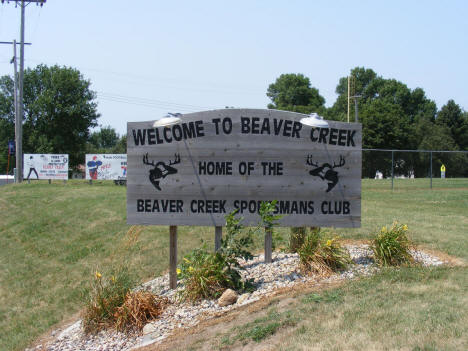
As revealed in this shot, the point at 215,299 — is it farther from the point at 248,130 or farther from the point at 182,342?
the point at 248,130

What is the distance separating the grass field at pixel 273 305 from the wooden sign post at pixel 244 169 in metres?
1.57

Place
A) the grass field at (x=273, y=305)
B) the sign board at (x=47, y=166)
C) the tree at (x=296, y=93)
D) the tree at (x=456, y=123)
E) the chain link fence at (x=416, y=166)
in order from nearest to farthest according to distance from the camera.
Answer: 1. the grass field at (x=273, y=305)
2. the chain link fence at (x=416, y=166)
3. the sign board at (x=47, y=166)
4. the tree at (x=456, y=123)
5. the tree at (x=296, y=93)

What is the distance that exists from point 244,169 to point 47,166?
29.9 m

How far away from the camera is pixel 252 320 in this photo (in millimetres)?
5938

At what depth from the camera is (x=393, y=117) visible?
5816 cm

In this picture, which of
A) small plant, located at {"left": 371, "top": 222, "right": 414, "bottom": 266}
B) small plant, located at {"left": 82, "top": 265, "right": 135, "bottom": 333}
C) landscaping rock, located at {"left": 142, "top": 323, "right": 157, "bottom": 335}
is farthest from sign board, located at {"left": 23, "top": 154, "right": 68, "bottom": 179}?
small plant, located at {"left": 371, "top": 222, "right": 414, "bottom": 266}

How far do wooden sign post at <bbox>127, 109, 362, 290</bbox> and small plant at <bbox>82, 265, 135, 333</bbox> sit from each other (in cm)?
120

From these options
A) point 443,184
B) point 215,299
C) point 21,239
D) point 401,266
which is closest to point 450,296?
point 401,266

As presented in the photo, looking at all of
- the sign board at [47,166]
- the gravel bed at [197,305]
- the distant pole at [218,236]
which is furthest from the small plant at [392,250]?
the sign board at [47,166]

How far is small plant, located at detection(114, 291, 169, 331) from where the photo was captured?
22.5 feet

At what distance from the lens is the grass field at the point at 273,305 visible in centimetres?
506

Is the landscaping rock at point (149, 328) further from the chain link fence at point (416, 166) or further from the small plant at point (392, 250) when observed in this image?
the chain link fence at point (416, 166)

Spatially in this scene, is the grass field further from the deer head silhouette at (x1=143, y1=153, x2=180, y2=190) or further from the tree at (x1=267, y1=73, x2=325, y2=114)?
the tree at (x1=267, y1=73, x2=325, y2=114)

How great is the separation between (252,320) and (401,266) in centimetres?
269
